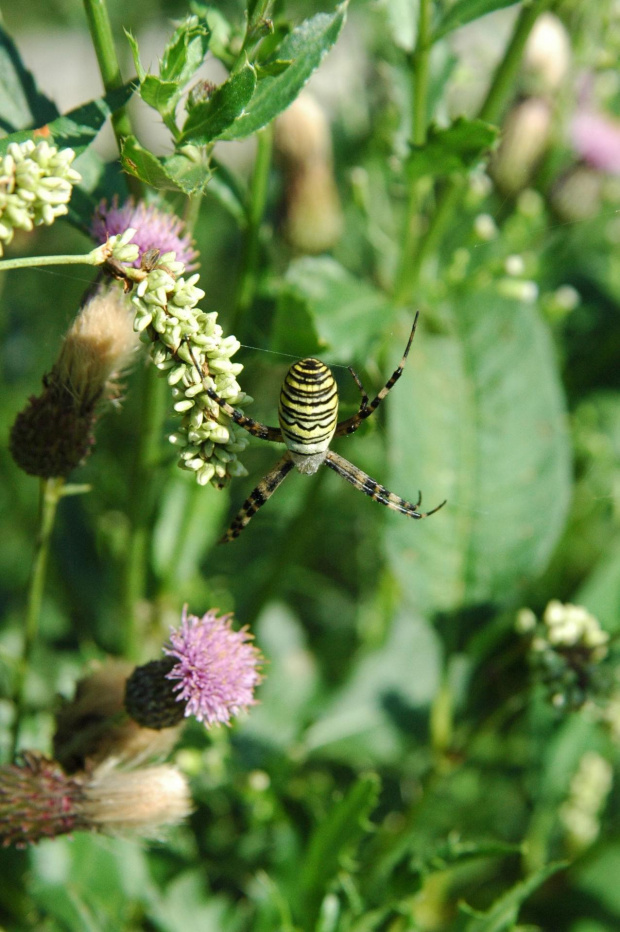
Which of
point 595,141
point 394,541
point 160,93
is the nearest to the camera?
point 160,93

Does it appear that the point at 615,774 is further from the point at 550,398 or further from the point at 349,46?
the point at 349,46

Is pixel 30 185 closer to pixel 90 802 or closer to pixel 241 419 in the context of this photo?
pixel 241 419

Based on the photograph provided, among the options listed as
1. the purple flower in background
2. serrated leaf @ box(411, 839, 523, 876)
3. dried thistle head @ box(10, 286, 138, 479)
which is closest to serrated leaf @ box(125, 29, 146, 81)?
dried thistle head @ box(10, 286, 138, 479)

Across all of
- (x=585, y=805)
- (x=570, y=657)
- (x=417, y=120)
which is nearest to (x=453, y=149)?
(x=417, y=120)

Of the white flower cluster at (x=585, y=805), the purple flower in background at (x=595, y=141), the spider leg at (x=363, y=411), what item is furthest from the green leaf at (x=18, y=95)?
the white flower cluster at (x=585, y=805)

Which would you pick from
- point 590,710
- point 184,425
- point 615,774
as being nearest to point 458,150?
point 184,425

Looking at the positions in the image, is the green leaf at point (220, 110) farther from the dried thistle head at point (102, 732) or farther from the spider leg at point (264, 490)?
the dried thistle head at point (102, 732)

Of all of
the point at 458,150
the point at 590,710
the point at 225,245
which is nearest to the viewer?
the point at 458,150
